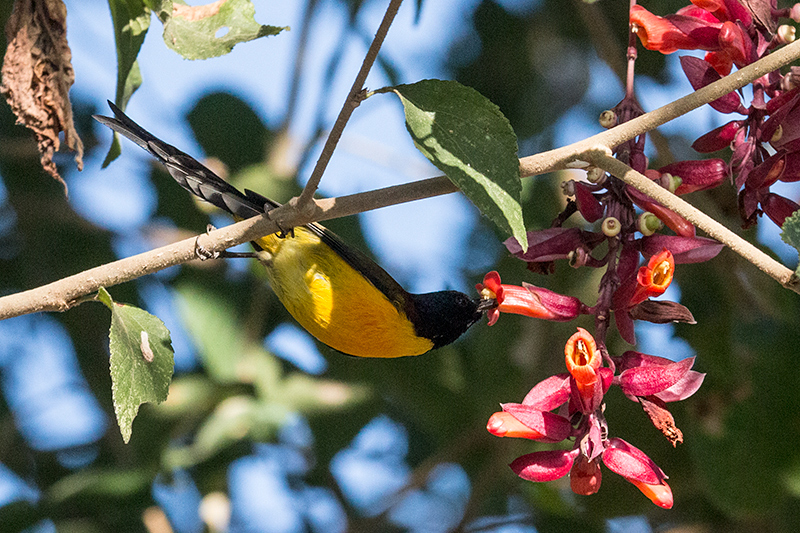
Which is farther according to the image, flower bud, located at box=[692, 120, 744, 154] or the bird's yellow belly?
the bird's yellow belly

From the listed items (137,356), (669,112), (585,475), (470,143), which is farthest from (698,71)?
(137,356)

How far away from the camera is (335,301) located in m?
2.39

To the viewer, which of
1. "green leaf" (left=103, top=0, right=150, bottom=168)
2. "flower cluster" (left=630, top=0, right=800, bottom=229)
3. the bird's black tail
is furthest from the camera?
the bird's black tail

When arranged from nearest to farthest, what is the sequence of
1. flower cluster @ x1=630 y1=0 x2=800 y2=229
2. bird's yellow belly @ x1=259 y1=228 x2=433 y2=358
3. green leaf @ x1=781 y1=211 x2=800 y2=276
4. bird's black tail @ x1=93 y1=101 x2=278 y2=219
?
green leaf @ x1=781 y1=211 x2=800 y2=276
flower cluster @ x1=630 y1=0 x2=800 y2=229
bird's black tail @ x1=93 y1=101 x2=278 y2=219
bird's yellow belly @ x1=259 y1=228 x2=433 y2=358

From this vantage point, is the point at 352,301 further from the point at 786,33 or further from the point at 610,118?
the point at 786,33

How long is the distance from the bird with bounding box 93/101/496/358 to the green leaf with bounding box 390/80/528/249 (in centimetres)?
111

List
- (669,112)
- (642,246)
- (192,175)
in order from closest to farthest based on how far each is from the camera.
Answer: (669,112) < (642,246) < (192,175)

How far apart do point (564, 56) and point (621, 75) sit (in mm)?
1765

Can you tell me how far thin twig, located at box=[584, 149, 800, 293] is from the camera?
→ 3.62 ft

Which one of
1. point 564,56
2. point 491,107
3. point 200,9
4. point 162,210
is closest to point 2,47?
point 200,9

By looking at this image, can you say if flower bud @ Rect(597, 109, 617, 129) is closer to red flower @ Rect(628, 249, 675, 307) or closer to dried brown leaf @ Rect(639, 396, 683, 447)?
red flower @ Rect(628, 249, 675, 307)

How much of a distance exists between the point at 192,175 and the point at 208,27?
491mm

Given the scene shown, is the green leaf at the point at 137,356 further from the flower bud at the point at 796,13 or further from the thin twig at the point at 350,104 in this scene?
the flower bud at the point at 796,13

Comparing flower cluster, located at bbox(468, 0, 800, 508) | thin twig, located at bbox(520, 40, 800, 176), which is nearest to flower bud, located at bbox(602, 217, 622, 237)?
flower cluster, located at bbox(468, 0, 800, 508)
